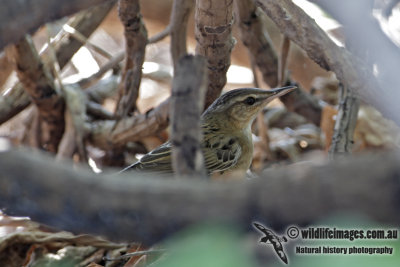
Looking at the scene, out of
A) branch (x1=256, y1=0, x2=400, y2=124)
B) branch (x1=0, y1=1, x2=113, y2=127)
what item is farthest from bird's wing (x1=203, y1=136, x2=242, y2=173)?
branch (x1=0, y1=1, x2=113, y2=127)

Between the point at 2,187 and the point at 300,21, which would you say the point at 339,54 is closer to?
the point at 300,21

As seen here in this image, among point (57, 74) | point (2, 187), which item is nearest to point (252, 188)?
point (2, 187)

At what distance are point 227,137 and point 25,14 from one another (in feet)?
8.87

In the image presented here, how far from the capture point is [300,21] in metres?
3.17

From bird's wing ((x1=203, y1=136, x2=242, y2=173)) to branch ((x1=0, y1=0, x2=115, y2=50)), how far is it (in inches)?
88.6

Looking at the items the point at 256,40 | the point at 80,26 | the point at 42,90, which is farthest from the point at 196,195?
the point at 80,26

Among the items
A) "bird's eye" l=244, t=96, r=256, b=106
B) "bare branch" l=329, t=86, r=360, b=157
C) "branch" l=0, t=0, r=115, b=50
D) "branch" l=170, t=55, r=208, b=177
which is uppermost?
"branch" l=0, t=0, r=115, b=50

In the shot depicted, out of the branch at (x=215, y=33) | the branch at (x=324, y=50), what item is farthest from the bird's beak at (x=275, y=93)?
the branch at (x=324, y=50)

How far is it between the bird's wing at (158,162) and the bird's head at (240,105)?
1.86ft

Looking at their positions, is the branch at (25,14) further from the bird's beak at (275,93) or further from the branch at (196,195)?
the bird's beak at (275,93)

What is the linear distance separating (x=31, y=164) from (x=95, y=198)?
0.20 m

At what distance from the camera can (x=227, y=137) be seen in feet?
14.8

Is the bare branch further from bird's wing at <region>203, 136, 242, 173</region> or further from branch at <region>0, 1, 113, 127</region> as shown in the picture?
branch at <region>0, 1, 113, 127</region>

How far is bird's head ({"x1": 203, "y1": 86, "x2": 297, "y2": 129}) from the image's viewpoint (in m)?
4.45
